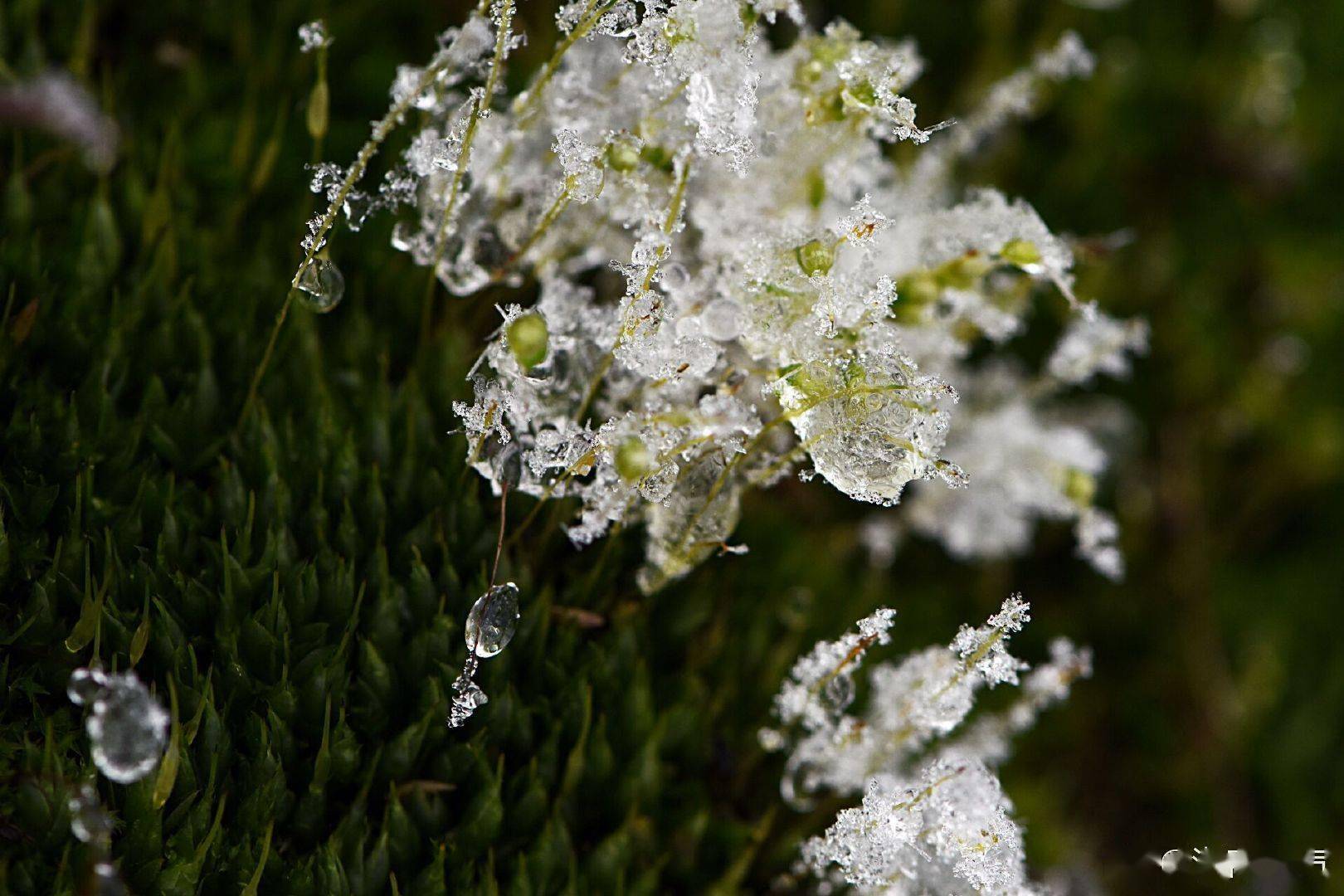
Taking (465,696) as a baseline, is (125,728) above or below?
below

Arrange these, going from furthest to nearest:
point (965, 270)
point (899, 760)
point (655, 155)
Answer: point (899, 760), point (965, 270), point (655, 155)

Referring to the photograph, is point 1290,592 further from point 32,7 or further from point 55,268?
point 32,7

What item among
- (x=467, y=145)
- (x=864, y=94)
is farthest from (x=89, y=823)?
(x=864, y=94)

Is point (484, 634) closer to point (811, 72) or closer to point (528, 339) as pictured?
point (528, 339)

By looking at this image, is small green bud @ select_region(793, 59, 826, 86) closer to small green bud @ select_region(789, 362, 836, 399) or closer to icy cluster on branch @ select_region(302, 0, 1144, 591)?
icy cluster on branch @ select_region(302, 0, 1144, 591)

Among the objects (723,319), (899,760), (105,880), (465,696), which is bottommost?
(105,880)

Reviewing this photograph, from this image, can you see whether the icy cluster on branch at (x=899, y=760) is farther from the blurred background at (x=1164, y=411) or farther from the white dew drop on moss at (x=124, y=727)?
the white dew drop on moss at (x=124, y=727)
